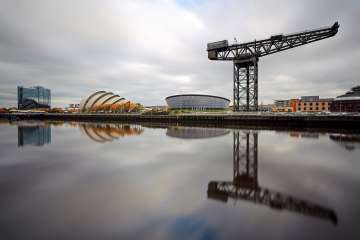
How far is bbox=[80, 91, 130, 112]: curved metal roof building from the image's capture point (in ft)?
282

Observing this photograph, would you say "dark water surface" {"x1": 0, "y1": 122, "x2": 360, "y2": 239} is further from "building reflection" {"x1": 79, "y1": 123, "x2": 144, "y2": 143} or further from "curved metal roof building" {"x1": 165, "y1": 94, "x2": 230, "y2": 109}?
"curved metal roof building" {"x1": 165, "y1": 94, "x2": 230, "y2": 109}

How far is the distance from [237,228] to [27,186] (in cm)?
804

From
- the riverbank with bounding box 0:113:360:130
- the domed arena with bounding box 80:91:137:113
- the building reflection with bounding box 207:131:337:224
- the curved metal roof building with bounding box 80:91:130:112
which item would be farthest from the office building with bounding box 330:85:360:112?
the curved metal roof building with bounding box 80:91:130:112

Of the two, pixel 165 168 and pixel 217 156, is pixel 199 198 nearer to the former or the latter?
pixel 165 168

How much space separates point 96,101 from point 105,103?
13.0 ft

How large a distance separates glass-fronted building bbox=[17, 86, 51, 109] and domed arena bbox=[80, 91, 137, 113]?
83.0 m

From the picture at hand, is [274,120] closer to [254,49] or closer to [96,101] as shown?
[254,49]

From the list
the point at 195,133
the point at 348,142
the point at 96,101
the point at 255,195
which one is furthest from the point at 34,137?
the point at 96,101

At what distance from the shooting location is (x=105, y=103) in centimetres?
8675

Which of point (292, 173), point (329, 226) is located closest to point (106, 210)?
point (329, 226)

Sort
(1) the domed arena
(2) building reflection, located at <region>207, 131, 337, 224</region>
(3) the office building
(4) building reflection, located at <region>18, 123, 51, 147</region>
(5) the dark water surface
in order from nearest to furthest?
(5) the dark water surface, (2) building reflection, located at <region>207, 131, 337, 224</region>, (4) building reflection, located at <region>18, 123, 51, 147</region>, (3) the office building, (1) the domed arena

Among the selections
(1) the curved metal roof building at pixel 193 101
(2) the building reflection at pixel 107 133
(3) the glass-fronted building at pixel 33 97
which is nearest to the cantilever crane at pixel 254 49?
(2) the building reflection at pixel 107 133

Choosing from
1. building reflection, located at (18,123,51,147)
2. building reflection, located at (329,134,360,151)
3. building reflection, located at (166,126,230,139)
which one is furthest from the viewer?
building reflection, located at (166,126,230,139)

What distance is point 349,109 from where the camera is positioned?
213 ft
